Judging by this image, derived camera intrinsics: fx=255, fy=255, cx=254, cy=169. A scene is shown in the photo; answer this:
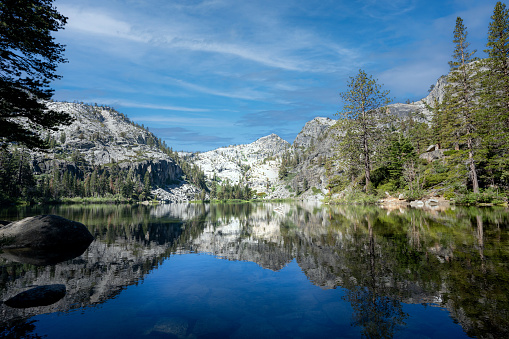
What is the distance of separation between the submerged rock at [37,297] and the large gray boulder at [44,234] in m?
10.4

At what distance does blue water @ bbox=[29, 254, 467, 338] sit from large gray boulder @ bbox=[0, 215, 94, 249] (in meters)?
11.1

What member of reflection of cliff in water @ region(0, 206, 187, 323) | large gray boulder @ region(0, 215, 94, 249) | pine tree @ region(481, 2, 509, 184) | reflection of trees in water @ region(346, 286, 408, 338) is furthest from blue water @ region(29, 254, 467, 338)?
pine tree @ region(481, 2, 509, 184)

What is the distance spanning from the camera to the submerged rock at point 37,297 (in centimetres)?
776

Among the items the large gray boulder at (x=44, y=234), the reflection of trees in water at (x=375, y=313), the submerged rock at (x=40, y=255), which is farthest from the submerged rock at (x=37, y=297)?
the large gray boulder at (x=44, y=234)

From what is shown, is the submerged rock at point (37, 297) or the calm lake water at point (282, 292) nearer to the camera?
the calm lake water at point (282, 292)

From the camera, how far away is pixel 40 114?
62.0 ft

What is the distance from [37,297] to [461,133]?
207 ft

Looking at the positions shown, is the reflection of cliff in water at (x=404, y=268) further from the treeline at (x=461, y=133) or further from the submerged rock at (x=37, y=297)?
the treeline at (x=461, y=133)

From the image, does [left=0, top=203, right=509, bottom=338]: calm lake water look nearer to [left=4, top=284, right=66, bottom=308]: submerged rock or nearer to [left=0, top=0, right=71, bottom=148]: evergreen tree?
[left=4, top=284, right=66, bottom=308]: submerged rock

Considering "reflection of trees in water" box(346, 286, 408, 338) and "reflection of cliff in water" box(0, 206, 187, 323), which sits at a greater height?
"reflection of trees in water" box(346, 286, 408, 338)

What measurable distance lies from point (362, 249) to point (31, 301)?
13867 mm

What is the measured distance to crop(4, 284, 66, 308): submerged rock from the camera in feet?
25.5

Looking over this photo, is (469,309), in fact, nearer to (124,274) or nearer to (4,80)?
(124,274)

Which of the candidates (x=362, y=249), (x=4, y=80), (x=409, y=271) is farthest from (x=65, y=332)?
(x=4, y=80)
